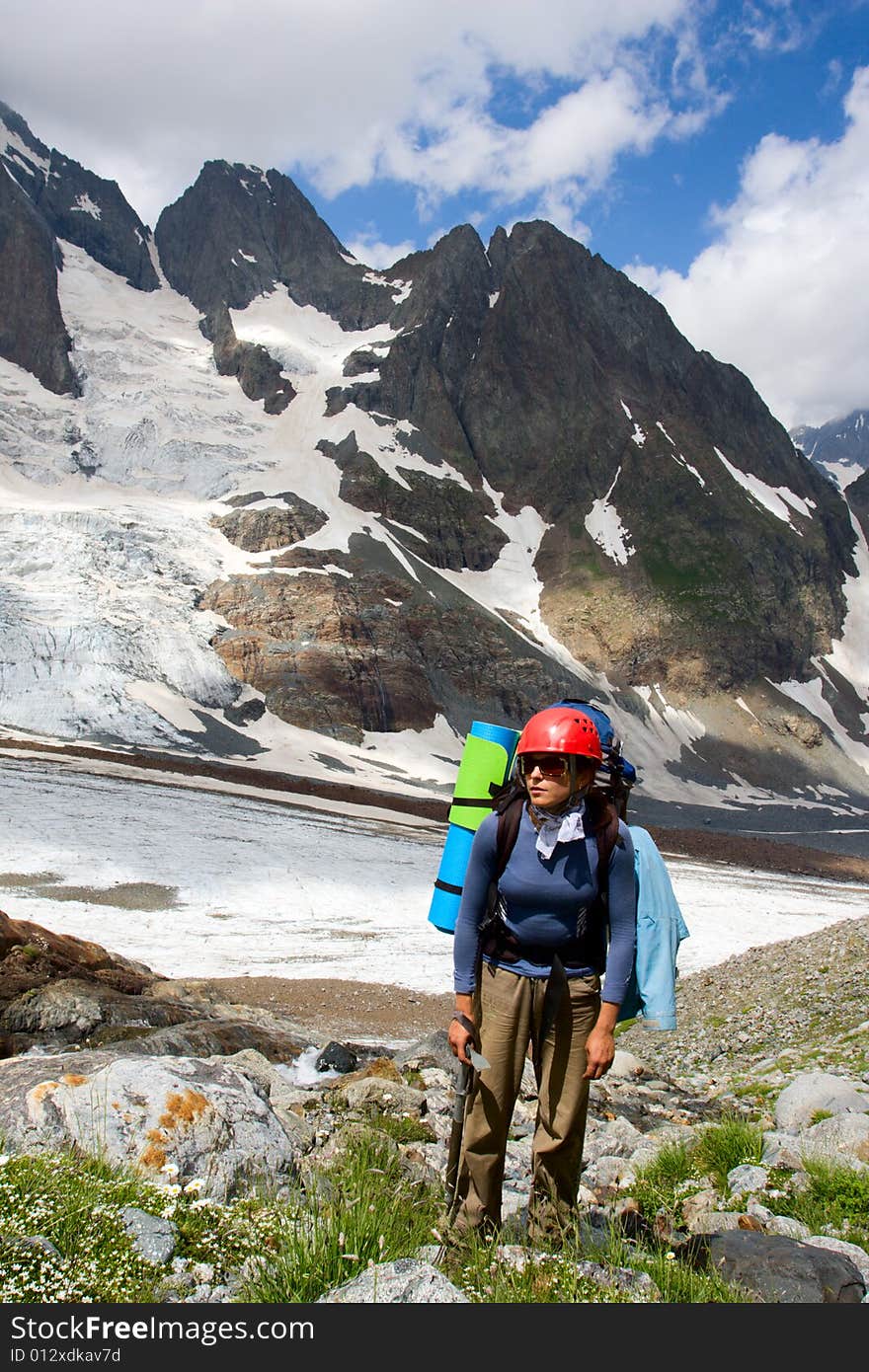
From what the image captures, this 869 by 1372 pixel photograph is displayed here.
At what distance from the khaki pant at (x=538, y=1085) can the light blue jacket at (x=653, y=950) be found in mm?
373

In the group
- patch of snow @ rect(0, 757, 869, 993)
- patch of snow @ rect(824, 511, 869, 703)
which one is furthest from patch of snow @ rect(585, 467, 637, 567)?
patch of snow @ rect(0, 757, 869, 993)

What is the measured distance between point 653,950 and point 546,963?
0.70 m

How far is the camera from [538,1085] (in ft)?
15.8

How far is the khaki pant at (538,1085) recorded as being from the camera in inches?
188

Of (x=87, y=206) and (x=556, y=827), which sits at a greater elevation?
(x=87, y=206)

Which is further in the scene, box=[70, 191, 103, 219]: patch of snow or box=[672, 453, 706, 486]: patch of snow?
box=[70, 191, 103, 219]: patch of snow

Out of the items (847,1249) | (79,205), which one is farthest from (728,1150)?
(79,205)

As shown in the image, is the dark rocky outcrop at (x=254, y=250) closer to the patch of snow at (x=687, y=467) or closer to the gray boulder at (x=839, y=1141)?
the patch of snow at (x=687, y=467)

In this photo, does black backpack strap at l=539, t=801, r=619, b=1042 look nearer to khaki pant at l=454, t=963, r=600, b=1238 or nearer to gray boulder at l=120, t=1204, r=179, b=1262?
khaki pant at l=454, t=963, r=600, b=1238

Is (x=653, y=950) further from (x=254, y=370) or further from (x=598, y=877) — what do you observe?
(x=254, y=370)

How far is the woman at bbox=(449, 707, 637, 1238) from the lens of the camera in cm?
477

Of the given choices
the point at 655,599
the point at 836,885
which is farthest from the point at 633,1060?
the point at 655,599

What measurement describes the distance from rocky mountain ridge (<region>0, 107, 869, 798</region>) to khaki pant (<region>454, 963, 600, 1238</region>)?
74209 mm
